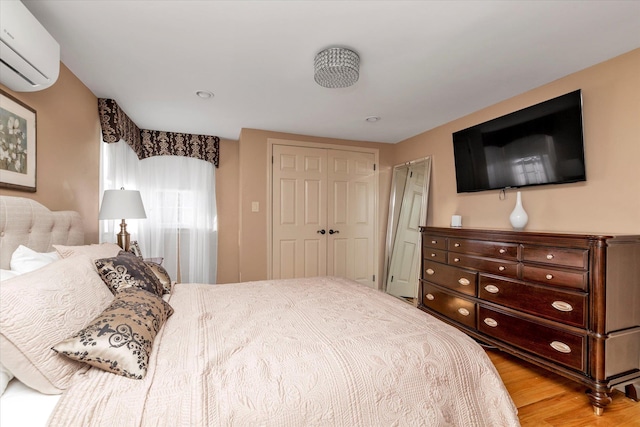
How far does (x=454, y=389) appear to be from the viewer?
48.3 inches

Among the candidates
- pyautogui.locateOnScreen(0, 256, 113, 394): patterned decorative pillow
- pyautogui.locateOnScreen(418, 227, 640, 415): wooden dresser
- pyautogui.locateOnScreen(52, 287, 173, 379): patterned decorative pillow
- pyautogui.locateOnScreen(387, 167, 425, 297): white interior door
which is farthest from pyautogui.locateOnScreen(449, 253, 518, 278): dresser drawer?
pyautogui.locateOnScreen(0, 256, 113, 394): patterned decorative pillow

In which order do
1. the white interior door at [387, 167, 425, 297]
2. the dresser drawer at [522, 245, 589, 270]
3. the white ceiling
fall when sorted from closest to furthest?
the white ceiling → the dresser drawer at [522, 245, 589, 270] → the white interior door at [387, 167, 425, 297]

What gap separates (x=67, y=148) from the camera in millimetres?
2182

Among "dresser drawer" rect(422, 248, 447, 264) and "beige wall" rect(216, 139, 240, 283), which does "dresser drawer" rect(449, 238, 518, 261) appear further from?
"beige wall" rect(216, 139, 240, 283)

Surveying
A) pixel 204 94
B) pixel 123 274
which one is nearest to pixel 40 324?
pixel 123 274

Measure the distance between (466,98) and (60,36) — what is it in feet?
10.6

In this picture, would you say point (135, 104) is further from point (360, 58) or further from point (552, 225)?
point (552, 225)

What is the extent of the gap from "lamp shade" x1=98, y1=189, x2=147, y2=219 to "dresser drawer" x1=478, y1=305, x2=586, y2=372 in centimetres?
317

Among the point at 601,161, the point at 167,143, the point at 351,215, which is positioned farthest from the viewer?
the point at 351,215

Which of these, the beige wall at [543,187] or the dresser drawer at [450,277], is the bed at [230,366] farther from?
the dresser drawer at [450,277]

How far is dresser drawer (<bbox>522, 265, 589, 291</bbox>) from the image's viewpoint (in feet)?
6.10

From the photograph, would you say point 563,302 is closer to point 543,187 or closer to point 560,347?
point 560,347

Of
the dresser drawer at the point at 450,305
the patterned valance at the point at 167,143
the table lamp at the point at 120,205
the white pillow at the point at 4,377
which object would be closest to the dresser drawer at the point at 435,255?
the dresser drawer at the point at 450,305

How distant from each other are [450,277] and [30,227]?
3.18m
